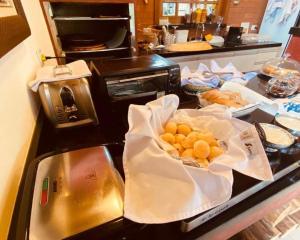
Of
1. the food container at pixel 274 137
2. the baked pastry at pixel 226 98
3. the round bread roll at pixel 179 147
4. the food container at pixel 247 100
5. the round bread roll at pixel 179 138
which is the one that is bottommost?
the food container at pixel 274 137

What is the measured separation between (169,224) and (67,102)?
1.89 feet

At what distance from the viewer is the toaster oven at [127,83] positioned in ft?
2.63

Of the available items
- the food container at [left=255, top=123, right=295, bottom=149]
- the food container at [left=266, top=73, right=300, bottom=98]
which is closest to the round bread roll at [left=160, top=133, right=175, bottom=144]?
the food container at [left=255, top=123, right=295, bottom=149]

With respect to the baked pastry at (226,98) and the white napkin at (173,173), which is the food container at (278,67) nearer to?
the baked pastry at (226,98)

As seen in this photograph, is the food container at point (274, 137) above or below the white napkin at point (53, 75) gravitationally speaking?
below

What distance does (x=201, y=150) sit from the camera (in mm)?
459

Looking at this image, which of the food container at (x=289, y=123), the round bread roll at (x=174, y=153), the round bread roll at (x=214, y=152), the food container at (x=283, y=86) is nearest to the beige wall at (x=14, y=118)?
the round bread roll at (x=174, y=153)

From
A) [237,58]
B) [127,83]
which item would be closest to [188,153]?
[127,83]

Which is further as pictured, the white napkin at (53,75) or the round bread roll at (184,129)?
the white napkin at (53,75)

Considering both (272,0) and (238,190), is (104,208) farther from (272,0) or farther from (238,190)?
(272,0)

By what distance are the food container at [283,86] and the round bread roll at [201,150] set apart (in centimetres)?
84

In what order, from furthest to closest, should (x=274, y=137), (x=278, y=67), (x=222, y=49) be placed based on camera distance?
(x=222, y=49)
(x=278, y=67)
(x=274, y=137)

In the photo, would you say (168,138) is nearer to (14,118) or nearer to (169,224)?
(169,224)

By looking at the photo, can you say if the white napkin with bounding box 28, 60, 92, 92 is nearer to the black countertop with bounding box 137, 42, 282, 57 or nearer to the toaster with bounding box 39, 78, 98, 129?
the toaster with bounding box 39, 78, 98, 129
